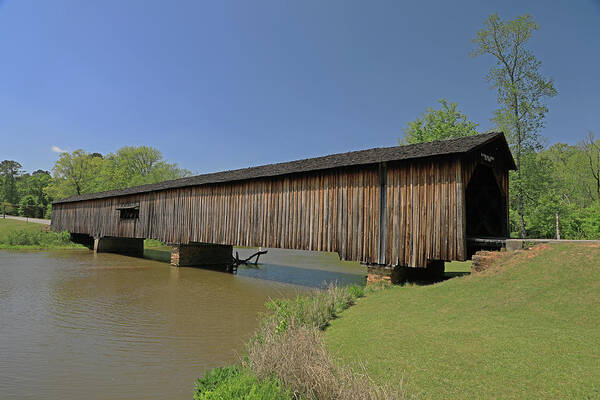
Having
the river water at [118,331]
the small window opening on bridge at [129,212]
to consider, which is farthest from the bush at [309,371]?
the small window opening on bridge at [129,212]

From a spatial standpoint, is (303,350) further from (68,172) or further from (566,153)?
(68,172)

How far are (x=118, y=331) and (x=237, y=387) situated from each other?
509 centimetres

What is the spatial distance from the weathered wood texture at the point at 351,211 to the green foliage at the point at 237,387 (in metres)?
7.71

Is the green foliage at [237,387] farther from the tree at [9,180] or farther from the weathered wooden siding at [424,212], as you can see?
the tree at [9,180]

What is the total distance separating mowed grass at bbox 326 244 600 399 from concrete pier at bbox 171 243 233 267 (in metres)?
14.2

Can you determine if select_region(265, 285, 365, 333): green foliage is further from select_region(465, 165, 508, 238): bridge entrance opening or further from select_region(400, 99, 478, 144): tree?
select_region(400, 99, 478, 144): tree

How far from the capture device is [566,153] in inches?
1668

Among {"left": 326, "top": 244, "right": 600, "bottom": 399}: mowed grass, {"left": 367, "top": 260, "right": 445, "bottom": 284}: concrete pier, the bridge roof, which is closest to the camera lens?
{"left": 326, "top": 244, "right": 600, "bottom": 399}: mowed grass

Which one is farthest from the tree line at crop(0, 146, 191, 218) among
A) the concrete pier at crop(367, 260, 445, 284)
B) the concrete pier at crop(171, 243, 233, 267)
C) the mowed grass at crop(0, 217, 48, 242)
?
the concrete pier at crop(367, 260, 445, 284)

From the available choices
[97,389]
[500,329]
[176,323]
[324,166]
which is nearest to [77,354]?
[97,389]

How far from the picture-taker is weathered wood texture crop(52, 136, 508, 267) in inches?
406

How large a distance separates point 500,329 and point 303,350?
11.6 ft

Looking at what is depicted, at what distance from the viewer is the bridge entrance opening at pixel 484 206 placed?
42.7 feet

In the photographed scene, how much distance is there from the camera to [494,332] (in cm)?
559
